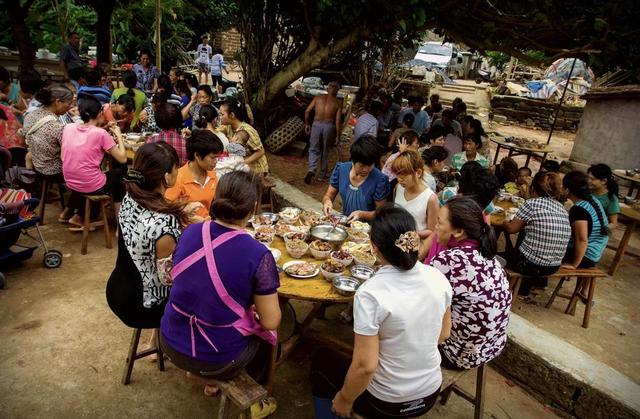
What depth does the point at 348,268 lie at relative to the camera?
3154 millimetres

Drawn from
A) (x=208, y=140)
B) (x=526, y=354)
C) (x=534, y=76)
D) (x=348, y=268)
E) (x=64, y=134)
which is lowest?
(x=526, y=354)

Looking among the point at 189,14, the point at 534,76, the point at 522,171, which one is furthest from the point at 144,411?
the point at 534,76

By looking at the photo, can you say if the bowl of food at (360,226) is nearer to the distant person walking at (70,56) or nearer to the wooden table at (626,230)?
the wooden table at (626,230)

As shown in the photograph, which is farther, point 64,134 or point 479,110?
point 479,110

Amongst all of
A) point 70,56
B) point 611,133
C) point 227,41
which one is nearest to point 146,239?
point 70,56

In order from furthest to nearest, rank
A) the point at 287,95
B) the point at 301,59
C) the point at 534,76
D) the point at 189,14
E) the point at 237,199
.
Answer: the point at 534,76, the point at 189,14, the point at 287,95, the point at 301,59, the point at 237,199

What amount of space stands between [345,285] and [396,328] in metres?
0.87

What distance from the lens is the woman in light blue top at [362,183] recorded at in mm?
4008

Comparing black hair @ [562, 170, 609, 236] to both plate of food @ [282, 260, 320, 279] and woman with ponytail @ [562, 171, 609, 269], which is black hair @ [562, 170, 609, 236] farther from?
plate of food @ [282, 260, 320, 279]

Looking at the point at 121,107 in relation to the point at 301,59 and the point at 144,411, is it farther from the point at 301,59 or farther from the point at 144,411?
the point at 144,411

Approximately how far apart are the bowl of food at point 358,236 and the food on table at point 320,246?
0.30m

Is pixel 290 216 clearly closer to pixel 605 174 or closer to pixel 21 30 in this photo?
pixel 605 174

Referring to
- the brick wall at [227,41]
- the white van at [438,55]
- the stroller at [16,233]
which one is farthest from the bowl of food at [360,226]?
the brick wall at [227,41]

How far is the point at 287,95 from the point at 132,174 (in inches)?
324
